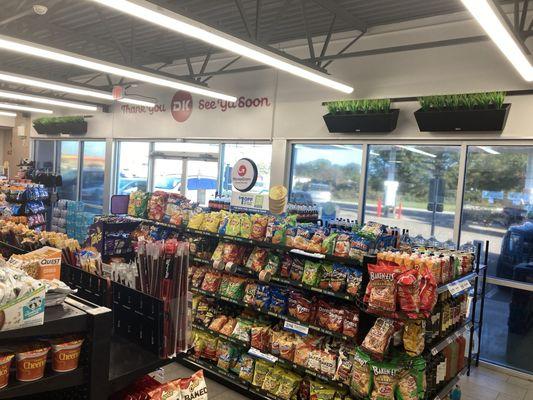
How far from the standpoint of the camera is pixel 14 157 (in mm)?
14078

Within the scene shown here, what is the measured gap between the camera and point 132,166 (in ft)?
33.7

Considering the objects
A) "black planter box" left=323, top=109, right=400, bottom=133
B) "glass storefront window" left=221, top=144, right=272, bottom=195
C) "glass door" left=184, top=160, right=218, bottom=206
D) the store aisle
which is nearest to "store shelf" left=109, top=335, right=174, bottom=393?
the store aisle

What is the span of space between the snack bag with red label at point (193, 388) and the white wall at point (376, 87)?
471cm

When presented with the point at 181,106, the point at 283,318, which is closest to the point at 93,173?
the point at 181,106

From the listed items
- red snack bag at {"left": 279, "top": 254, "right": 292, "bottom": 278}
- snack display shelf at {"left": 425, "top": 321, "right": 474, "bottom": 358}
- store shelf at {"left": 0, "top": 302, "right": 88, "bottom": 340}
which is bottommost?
snack display shelf at {"left": 425, "top": 321, "right": 474, "bottom": 358}

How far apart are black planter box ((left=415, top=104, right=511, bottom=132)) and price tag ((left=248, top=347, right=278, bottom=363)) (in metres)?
3.43

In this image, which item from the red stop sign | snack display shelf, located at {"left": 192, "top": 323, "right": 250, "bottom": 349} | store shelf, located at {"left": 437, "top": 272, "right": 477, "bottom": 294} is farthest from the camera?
the red stop sign

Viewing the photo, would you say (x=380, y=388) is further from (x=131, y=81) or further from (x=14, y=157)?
(x=14, y=157)

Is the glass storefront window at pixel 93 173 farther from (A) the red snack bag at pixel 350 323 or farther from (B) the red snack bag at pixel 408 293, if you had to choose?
(B) the red snack bag at pixel 408 293

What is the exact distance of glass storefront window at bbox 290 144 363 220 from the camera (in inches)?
266

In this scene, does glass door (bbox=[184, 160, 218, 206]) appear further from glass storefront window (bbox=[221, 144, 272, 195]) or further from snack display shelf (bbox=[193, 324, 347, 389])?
snack display shelf (bbox=[193, 324, 347, 389])

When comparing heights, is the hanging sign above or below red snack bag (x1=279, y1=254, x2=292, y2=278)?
above

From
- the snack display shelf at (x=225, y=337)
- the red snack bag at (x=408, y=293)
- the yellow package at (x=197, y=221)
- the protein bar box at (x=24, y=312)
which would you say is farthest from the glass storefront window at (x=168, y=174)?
the protein bar box at (x=24, y=312)

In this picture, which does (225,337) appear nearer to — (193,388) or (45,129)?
(193,388)
